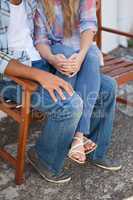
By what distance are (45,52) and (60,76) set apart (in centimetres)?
19

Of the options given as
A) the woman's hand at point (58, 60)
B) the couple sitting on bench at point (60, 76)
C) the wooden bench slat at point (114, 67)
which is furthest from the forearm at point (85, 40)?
the wooden bench slat at point (114, 67)

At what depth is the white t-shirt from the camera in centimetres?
287

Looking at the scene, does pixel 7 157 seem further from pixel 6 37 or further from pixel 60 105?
pixel 6 37

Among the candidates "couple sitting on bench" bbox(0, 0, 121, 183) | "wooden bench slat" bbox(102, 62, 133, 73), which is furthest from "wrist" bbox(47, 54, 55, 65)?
"wooden bench slat" bbox(102, 62, 133, 73)

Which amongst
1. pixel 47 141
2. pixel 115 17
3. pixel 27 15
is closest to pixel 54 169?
pixel 47 141

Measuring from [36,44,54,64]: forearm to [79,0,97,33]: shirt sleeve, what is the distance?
0.90ft

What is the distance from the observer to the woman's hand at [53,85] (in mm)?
2742

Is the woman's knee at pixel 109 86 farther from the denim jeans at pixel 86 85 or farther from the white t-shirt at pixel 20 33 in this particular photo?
the white t-shirt at pixel 20 33

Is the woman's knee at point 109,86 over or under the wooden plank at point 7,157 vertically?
over

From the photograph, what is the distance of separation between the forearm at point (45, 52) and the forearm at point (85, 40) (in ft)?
0.66

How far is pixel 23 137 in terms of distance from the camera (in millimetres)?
2824

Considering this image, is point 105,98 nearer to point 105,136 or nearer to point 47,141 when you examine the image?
point 105,136

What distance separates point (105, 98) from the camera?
305cm

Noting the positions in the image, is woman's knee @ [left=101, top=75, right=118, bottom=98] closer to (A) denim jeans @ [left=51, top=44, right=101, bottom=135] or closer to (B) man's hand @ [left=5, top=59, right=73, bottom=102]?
(A) denim jeans @ [left=51, top=44, right=101, bottom=135]
